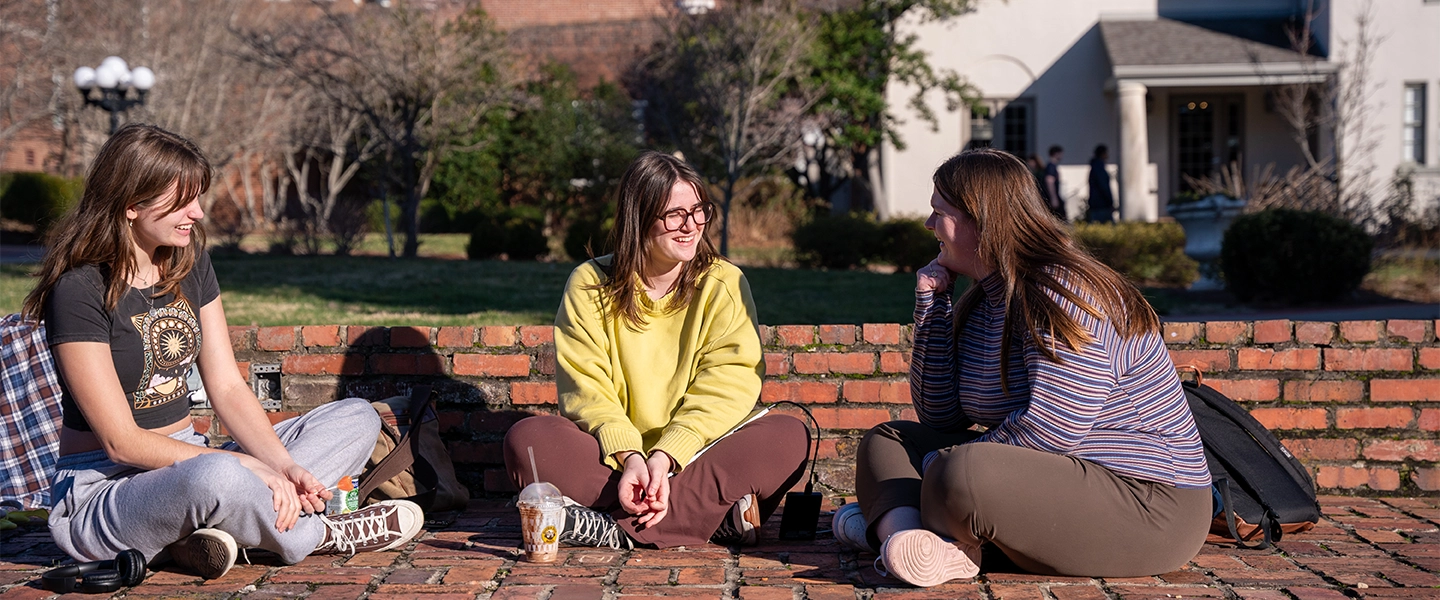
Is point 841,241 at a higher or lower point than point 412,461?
higher

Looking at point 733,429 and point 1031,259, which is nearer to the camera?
point 1031,259

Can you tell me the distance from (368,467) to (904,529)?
1.84 m

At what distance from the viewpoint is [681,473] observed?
341 cm

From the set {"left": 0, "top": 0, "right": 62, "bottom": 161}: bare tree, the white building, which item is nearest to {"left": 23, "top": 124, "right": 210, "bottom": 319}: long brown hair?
the white building

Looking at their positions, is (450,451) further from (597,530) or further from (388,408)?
(597,530)

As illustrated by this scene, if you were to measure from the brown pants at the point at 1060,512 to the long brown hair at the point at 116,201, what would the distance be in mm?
2167

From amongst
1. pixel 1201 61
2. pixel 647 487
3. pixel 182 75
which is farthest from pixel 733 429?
pixel 182 75

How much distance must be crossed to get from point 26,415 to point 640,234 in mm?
2099

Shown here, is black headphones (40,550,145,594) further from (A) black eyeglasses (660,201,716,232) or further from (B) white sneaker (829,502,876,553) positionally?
(B) white sneaker (829,502,876,553)

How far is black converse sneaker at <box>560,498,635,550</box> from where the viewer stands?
338 cm

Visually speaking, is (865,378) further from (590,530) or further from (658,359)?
(590,530)

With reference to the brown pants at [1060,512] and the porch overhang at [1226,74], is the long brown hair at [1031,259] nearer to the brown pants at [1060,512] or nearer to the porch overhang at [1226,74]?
the brown pants at [1060,512]

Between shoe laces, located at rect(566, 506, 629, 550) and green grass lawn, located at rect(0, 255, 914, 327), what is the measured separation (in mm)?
4072

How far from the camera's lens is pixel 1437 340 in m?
4.08
